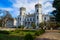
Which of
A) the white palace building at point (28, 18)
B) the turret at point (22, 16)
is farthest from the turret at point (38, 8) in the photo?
the turret at point (22, 16)

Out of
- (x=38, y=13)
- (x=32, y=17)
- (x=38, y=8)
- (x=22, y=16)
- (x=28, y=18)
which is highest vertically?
(x=38, y=8)

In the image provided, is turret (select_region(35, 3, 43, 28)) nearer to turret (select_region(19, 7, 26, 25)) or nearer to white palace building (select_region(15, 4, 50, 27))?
white palace building (select_region(15, 4, 50, 27))

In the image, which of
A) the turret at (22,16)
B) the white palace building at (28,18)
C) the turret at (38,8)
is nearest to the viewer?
the white palace building at (28,18)

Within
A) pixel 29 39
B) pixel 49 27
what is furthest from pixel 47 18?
pixel 29 39

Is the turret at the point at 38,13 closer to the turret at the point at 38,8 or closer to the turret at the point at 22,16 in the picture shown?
the turret at the point at 38,8

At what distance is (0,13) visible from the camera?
214ft

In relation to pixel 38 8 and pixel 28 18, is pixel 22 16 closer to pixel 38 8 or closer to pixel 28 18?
pixel 28 18

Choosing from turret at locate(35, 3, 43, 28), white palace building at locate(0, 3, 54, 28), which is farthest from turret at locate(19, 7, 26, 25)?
turret at locate(35, 3, 43, 28)

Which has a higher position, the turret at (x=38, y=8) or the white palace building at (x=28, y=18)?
the turret at (x=38, y=8)

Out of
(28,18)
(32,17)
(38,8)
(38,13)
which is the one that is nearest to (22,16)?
(28,18)

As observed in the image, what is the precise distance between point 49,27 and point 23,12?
3009cm

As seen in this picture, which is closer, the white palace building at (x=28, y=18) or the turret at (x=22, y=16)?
the white palace building at (x=28, y=18)

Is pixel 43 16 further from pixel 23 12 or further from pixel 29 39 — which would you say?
pixel 29 39

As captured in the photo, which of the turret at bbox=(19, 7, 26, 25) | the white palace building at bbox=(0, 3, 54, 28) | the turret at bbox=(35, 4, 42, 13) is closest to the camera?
A: the white palace building at bbox=(0, 3, 54, 28)
